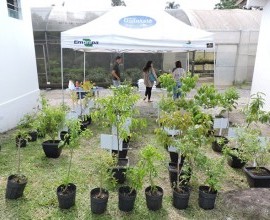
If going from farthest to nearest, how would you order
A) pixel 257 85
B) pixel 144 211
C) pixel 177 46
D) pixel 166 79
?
pixel 257 85 < pixel 177 46 < pixel 166 79 < pixel 144 211

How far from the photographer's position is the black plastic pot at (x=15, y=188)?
Answer: 135 inches

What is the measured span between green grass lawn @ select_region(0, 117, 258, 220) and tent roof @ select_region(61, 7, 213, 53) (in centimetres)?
247

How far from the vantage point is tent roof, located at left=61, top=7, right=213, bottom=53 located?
6.12 m

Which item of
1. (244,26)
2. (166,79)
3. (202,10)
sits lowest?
(166,79)

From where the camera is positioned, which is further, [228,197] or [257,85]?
[257,85]

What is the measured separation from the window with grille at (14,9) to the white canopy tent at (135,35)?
1.61 metres

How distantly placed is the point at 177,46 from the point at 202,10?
33.9ft

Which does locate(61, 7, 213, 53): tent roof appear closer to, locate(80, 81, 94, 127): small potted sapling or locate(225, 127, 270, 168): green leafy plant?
locate(80, 81, 94, 127): small potted sapling

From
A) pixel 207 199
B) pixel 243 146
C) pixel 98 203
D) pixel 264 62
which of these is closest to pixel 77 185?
pixel 98 203

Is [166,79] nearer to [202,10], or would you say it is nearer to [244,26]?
[244,26]

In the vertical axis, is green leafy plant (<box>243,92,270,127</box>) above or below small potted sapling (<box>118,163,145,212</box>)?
above

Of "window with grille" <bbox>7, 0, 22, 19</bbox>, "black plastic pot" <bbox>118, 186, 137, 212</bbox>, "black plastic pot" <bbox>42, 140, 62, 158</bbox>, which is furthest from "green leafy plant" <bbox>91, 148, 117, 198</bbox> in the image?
"window with grille" <bbox>7, 0, 22, 19</bbox>

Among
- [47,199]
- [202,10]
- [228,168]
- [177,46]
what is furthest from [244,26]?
[47,199]

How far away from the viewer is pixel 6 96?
242 inches
